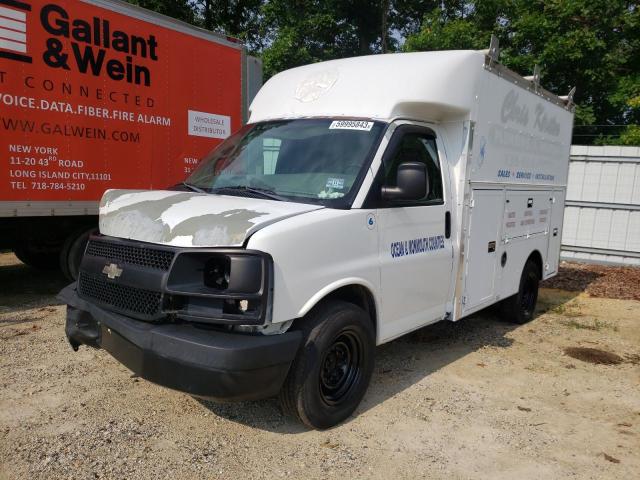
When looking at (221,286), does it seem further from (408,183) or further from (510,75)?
(510,75)

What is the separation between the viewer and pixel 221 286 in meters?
3.13

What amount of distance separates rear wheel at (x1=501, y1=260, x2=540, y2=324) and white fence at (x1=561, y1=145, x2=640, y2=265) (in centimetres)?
538

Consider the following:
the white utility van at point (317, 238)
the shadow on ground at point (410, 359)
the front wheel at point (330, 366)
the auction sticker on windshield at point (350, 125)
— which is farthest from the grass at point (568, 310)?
the auction sticker on windshield at point (350, 125)

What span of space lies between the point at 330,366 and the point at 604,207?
31.9 ft

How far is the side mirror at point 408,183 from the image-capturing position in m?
3.84

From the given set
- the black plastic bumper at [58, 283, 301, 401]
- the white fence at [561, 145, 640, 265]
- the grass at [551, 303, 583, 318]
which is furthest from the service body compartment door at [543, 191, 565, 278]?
the black plastic bumper at [58, 283, 301, 401]

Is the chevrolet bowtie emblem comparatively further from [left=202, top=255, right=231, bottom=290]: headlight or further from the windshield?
the windshield

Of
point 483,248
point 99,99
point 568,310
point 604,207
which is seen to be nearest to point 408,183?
point 483,248

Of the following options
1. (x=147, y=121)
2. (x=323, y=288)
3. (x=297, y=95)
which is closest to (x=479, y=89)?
(x=297, y=95)

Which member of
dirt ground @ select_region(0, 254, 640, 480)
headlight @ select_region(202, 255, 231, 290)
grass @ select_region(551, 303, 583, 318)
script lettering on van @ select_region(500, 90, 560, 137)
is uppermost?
script lettering on van @ select_region(500, 90, 560, 137)

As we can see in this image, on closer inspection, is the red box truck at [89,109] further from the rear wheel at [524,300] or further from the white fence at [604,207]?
the white fence at [604,207]

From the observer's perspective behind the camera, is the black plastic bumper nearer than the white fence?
Yes

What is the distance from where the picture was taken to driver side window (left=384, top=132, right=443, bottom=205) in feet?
13.4

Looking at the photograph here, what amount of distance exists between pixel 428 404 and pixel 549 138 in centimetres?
420
